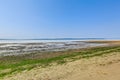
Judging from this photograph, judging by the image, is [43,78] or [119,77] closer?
[119,77]

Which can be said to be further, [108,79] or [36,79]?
[36,79]

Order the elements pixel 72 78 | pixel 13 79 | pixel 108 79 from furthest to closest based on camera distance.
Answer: pixel 13 79, pixel 72 78, pixel 108 79

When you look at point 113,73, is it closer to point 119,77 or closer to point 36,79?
point 119,77

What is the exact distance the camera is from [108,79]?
7617 millimetres

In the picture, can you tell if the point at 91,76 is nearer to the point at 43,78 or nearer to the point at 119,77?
the point at 119,77

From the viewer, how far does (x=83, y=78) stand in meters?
7.99

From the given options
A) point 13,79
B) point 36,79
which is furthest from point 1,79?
point 36,79

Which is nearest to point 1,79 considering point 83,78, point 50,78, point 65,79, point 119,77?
point 50,78

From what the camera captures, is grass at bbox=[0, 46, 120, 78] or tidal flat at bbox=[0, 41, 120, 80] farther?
grass at bbox=[0, 46, 120, 78]

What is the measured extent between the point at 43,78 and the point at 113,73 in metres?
3.68

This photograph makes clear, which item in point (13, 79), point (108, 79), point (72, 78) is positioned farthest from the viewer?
point (13, 79)

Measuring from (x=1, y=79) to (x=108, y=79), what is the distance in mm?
5866

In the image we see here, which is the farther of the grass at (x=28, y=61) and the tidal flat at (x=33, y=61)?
the grass at (x=28, y=61)

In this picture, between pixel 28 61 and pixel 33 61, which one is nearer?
pixel 33 61
